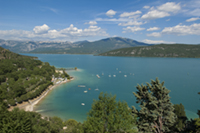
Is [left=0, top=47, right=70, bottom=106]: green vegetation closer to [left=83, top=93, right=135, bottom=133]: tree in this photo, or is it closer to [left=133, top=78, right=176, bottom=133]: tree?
[left=83, top=93, right=135, bottom=133]: tree

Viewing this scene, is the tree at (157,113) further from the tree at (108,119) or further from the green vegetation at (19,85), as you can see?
the green vegetation at (19,85)

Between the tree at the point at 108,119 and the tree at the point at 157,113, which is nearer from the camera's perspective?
the tree at the point at 108,119

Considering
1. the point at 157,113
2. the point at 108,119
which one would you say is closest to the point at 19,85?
the point at 108,119

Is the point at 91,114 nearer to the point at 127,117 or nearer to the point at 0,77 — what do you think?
the point at 127,117

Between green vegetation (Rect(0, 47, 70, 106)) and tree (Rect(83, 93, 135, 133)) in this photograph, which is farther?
green vegetation (Rect(0, 47, 70, 106))

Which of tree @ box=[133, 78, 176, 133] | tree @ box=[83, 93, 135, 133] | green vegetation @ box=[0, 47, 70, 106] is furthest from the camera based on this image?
Result: green vegetation @ box=[0, 47, 70, 106]

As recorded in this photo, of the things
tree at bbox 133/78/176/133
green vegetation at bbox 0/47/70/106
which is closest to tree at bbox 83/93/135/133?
tree at bbox 133/78/176/133

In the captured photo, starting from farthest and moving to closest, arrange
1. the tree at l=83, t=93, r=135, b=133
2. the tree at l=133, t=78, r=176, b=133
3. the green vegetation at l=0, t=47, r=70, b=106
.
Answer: the green vegetation at l=0, t=47, r=70, b=106
the tree at l=133, t=78, r=176, b=133
the tree at l=83, t=93, r=135, b=133

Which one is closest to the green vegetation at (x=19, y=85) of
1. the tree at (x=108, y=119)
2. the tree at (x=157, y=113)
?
the tree at (x=108, y=119)
